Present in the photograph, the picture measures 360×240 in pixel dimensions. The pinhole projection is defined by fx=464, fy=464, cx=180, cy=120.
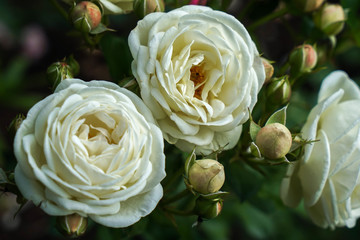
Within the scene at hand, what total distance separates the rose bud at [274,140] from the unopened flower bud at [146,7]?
1.25 feet

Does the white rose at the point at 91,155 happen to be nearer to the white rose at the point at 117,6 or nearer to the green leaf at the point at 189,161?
the green leaf at the point at 189,161

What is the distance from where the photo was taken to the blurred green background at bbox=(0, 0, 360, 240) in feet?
4.22

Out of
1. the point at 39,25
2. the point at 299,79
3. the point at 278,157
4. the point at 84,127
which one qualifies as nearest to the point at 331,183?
the point at 278,157

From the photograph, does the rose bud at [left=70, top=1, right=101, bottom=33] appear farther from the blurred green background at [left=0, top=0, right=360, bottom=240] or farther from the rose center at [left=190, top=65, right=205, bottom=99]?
the rose center at [left=190, top=65, right=205, bottom=99]

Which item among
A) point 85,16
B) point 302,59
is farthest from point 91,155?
point 302,59

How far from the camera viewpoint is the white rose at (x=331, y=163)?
108cm

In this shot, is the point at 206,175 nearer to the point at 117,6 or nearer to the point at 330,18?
the point at 117,6

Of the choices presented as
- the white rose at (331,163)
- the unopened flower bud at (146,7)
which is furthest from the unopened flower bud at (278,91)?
the unopened flower bud at (146,7)

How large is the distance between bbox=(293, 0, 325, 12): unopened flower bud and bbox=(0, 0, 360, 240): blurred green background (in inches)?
3.2

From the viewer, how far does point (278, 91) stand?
1.12 meters

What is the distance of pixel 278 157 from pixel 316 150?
0.59 feet

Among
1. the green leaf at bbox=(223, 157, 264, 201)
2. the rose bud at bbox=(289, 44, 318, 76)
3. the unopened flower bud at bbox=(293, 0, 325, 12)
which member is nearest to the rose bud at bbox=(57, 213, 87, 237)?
the green leaf at bbox=(223, 157, 264, 201)

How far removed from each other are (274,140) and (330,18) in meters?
0.55

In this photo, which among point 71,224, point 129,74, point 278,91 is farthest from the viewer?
point 129,74
